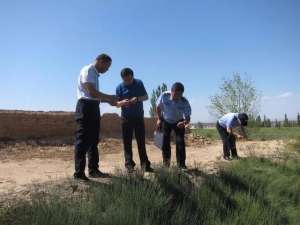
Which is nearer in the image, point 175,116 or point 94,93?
point 94,93

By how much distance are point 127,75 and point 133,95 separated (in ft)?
1.10

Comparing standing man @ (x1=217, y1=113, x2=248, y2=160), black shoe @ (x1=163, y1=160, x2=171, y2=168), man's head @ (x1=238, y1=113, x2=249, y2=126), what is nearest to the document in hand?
black shoe @ (x1=163, y1=160, x2=171, y2=168)

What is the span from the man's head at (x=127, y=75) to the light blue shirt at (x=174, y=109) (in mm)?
1018

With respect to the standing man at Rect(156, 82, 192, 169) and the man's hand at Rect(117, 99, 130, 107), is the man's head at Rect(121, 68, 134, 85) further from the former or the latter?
the standing man at Rect(156, 82, 192, 169)

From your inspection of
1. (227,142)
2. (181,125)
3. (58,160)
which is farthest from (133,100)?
(58,160)

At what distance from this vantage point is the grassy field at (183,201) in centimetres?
522

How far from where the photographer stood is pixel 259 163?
34.0ft

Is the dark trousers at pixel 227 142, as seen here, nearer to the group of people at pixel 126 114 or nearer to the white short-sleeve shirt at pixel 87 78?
the group of people at pixel 126 114

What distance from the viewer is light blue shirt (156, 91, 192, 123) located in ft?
27.4

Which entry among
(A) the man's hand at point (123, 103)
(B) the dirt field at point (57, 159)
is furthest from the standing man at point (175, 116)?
(A) the man's hand at point (123, 103)

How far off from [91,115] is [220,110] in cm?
1930

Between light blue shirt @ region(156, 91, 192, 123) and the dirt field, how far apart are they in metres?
0.87

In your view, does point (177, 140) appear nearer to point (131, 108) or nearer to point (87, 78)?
point (131, 108)

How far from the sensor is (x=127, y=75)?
7.54 m
